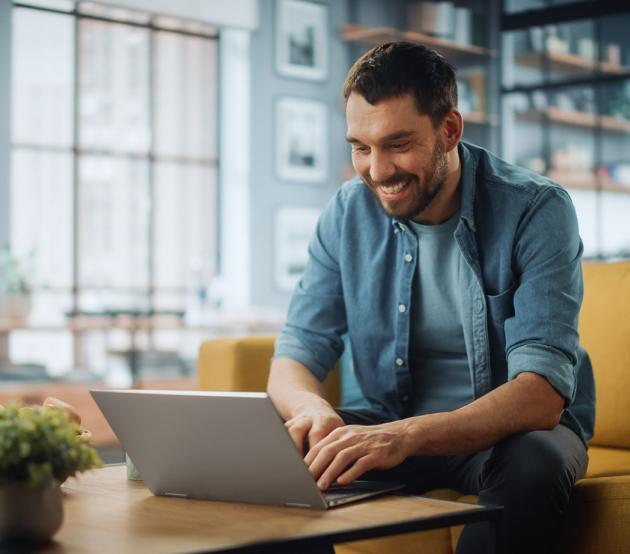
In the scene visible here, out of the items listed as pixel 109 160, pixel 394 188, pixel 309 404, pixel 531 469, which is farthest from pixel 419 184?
pixel 109 160

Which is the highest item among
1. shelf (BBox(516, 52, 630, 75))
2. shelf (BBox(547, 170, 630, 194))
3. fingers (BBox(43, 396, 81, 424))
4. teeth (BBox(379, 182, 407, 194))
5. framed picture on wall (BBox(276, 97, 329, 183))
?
shelf (BBox(516, 52, 630, 75))

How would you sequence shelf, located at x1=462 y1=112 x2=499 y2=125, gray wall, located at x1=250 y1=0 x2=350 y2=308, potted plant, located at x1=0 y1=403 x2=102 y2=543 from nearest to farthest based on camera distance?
1. potted plant, located at x1=0 y1=403 x2=102 y2=543
2. gray wall, located at x1=250 y1=0 x2=350 y2=308
3. shelf, located at x1=462 y1=112 x2=499 y2=125

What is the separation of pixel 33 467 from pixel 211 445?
0.97 feet

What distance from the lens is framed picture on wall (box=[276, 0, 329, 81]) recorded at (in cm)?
840

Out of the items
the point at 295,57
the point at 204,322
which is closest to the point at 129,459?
the point at 204,322

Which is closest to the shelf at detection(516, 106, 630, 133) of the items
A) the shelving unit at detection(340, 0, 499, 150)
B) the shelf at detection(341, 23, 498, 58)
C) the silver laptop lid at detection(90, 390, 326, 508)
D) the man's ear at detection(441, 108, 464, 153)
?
the shelving unit at detection(340, 0, 499, 150)

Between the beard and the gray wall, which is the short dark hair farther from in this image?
the gray wall

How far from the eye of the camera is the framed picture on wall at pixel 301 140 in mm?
8414

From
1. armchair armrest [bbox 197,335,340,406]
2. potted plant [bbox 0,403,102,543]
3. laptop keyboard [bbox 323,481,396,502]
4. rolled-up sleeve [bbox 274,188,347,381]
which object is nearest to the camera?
potted plant [bbox 0,403,102,543]

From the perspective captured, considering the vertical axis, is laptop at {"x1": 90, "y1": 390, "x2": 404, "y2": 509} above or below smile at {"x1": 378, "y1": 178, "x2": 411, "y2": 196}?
below

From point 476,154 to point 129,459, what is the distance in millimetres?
879

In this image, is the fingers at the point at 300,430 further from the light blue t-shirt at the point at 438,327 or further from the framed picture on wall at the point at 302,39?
the framed picture on wall at the point at 302,39

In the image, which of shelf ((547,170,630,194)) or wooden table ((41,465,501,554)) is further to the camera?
shelf ((547,170,630,194))

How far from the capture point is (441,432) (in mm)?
1501
